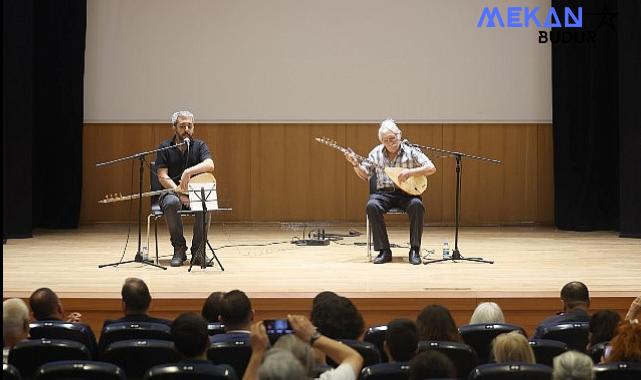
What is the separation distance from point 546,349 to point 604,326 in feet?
1.04

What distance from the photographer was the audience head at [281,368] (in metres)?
2.91

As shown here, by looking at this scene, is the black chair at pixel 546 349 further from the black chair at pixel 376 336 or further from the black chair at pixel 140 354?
the black chair at pixel 140 354

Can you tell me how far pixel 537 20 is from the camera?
11.4 metres

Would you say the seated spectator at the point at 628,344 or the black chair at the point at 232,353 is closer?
the seated spectator at the point at 628,344

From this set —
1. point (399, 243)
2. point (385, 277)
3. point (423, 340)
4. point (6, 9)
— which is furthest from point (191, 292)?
point (6, 9)

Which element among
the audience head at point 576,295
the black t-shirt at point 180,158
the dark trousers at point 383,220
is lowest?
the audience head at point 576,295

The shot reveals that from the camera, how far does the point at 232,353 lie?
13.8 feet

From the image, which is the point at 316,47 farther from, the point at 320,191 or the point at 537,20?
the point at 537,20

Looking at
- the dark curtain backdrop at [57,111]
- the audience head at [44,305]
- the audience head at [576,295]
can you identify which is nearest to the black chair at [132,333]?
the audience head at [44,305]

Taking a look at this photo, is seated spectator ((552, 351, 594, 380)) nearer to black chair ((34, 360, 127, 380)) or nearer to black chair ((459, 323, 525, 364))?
black chair ((459, 323, 525, 364))

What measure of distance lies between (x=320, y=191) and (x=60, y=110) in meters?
3.19

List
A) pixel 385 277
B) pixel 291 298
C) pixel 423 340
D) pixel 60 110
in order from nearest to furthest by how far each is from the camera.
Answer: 1. pixel 423 340
2. pixel 291 298
3. pixel 385 277
4. pixel 60 110

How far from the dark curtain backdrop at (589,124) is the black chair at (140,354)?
25.9 feet

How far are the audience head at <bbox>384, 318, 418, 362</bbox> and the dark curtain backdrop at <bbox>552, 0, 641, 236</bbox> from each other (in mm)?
7666
